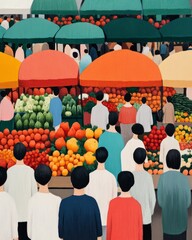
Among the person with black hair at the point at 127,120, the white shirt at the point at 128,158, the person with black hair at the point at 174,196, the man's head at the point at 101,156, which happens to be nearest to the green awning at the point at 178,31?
the person with black hair at the point at 127,120

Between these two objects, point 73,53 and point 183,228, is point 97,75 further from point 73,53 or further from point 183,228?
point 73,53

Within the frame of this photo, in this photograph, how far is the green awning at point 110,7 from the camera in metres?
19.2

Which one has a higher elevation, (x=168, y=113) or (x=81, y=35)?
(x=81, y=35)

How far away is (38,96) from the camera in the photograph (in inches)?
699

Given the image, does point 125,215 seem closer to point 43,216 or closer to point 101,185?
point 43,216

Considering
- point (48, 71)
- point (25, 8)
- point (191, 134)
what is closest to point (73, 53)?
point (25, 8)

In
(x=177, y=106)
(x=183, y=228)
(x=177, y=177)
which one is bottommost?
(x=177, y=106)

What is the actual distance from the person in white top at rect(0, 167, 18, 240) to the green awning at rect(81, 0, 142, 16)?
36.4 ft

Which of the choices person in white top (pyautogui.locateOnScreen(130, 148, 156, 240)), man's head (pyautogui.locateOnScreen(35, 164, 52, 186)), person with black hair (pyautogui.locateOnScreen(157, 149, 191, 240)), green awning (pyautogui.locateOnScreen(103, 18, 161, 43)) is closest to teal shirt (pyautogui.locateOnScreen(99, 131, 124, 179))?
person in white top (pyautogui.locateOnScreen(130, 148, 156, 240))

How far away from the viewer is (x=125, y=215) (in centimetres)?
838

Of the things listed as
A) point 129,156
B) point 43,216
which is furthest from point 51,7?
point 43,216

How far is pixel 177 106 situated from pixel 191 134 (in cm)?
359

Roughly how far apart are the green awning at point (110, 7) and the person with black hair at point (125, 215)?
36.9 feet

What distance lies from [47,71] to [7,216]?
177 inches
